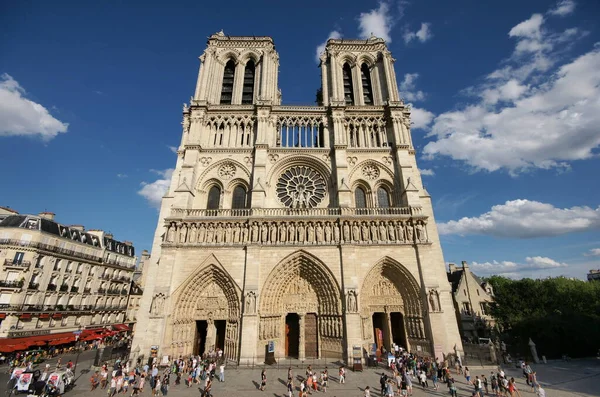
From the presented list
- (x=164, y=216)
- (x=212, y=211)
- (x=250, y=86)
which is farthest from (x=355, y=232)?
(x=250, y=86)

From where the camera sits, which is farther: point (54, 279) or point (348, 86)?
point (348, 86)

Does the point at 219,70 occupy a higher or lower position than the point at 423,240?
higher

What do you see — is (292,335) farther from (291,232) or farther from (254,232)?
(254,232)

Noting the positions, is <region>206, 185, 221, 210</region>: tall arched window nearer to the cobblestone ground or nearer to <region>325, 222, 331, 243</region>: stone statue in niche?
<region>325, 222, 331, 243</region>: stone statue in niche

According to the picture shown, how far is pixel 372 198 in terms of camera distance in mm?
18578

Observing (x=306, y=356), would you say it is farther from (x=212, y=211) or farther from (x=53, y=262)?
(x=53, y=262)

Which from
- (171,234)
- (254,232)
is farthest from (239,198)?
(171,234)

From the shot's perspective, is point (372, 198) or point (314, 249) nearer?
point (314, 249)

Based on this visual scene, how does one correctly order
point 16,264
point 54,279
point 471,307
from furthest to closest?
point 471,307, point 54,279, point 16,264

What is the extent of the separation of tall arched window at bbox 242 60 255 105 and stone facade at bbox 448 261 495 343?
23.6 meters

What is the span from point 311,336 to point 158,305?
8.23m

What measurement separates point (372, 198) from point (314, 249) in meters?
5.66

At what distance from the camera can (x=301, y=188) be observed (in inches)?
752

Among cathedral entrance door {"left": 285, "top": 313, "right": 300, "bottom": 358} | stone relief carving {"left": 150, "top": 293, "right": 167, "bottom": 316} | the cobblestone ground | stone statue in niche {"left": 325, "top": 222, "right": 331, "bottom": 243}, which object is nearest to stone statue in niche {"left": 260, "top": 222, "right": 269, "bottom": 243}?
stone statue in niche {"left": 325, "top": 222, "right": 331, "bottom": 243}
